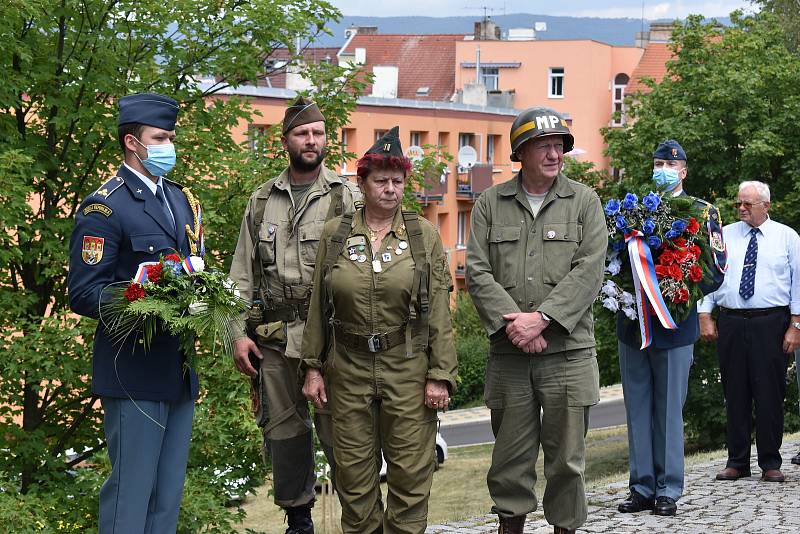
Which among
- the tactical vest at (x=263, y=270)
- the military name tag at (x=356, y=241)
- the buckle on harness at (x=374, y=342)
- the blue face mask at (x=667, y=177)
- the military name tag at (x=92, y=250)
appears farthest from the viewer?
the blue face mask at (x=667, y=177)

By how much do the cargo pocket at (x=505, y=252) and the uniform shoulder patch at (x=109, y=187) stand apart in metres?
2.15

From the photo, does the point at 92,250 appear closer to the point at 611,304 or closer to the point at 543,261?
the point at 543,261

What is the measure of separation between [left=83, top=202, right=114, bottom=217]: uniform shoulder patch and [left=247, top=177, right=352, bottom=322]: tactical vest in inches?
53.7

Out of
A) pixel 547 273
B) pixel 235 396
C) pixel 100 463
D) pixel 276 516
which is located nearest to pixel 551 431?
pixel 547 273

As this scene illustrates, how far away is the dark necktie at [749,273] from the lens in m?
9.80

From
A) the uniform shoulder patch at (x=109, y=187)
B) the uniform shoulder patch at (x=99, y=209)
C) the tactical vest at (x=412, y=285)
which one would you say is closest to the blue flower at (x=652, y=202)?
the tactical vest at (x=412, y=285)

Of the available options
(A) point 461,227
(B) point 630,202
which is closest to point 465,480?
(B) point 630,202

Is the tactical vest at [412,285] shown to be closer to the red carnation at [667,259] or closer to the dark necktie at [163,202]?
the dark necktie at [163,202]

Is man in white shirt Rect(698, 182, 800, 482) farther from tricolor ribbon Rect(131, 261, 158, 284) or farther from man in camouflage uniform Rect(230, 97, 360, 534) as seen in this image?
tricolor ribbon Rect(131, 261, 158, 284)

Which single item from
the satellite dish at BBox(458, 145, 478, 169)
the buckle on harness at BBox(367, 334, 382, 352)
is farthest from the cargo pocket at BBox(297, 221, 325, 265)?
the satellite dish at BBox(458, 145, 478, 169)

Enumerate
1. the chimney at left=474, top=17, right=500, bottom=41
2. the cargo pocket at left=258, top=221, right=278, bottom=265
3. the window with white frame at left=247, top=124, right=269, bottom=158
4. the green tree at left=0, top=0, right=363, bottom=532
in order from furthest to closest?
the chimney at left=474, top=17, right=500, bottom=41 → the window with white frame at left=247, top=124, right=269, bottom=158 → the green tree at left=0, top=0, right=363, bottom=532 → the cargo pocket at left=258, top=221, right=278, bottom=265

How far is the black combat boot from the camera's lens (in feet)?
22.8

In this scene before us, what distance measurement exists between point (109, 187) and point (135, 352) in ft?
2.58

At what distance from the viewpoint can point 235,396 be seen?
11586 mm
